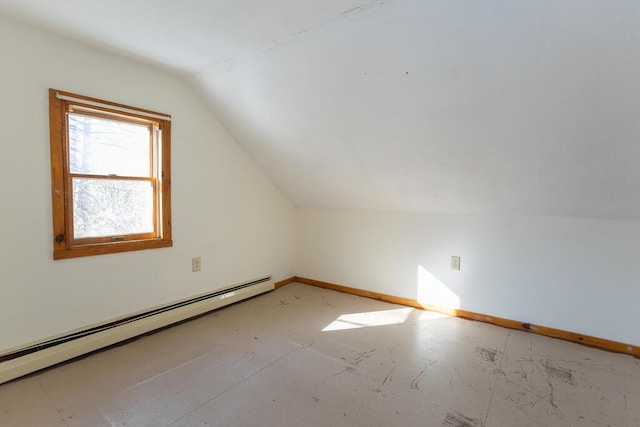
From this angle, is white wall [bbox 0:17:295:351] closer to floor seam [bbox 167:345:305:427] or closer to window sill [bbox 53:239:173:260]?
window sill [bbox 53:239:173:260]

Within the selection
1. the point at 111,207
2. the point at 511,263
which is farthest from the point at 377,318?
the point at 111,207

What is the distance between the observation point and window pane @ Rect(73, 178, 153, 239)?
212 centimetres

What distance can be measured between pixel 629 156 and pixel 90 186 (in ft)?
11.1

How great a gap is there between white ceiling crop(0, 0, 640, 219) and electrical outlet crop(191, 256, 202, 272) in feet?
4.24

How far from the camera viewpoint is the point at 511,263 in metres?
2.62

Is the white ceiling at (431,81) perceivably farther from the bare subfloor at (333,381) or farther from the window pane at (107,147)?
the bare subfloor at (333,381)

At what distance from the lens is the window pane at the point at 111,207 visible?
83.4 inches

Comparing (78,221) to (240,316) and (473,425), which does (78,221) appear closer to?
(240,316)

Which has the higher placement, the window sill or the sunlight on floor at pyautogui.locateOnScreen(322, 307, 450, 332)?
the window sill

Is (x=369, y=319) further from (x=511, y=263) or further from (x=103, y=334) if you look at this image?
(x=103, y=334)

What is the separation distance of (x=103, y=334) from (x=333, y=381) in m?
1.63

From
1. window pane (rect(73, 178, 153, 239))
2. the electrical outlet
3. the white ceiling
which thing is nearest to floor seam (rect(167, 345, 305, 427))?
the electrical outlet

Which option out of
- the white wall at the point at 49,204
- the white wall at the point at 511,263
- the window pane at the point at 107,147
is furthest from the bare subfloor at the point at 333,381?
the window pane at the point at 107,147

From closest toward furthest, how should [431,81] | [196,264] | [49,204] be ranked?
[431,81], [49,204], [196,264]
